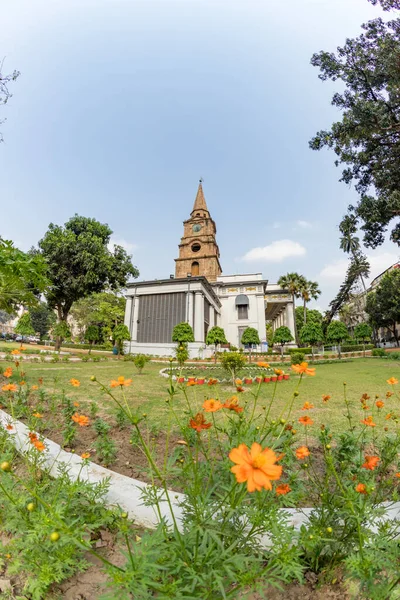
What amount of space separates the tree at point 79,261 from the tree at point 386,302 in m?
33.6

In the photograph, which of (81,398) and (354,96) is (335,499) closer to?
(81,398)

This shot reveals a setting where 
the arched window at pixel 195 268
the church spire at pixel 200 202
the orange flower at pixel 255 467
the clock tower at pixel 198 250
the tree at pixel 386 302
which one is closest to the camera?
the orange flower at pixel 255 467

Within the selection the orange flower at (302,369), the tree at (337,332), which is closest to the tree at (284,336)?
the tree at (337,332)

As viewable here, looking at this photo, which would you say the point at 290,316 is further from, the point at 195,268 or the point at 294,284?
the point at 195,268

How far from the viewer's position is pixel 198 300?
2544 cm

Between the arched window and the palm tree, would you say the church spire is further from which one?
the palm tree

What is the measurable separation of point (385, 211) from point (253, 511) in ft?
42.1

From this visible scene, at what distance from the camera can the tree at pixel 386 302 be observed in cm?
3562

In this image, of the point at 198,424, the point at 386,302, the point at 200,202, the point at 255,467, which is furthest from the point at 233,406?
the point at 200,202

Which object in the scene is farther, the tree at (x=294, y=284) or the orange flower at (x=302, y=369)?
the tree at (x=294, y=284)

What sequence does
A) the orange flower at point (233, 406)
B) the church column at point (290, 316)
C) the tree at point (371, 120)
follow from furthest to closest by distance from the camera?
the church column at point (290, 316)
the tree at point (371, 120)
the orange flower at point (233, 406)

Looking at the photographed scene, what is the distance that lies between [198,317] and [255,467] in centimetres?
2412

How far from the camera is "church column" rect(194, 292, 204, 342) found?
2469 cm

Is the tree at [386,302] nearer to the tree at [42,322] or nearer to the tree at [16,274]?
the tree at [16,274]
